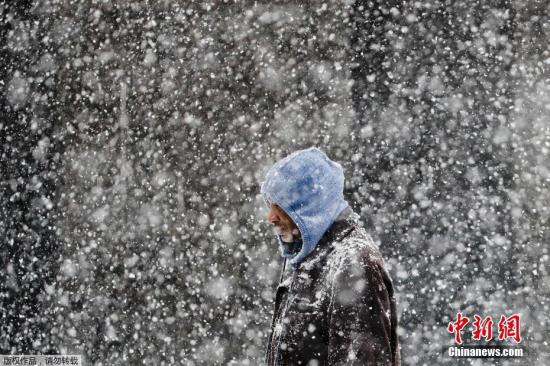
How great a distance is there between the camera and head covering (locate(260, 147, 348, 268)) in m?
1.75

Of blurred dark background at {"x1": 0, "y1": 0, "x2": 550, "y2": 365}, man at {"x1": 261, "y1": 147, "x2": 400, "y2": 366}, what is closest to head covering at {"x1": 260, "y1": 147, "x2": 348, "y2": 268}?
man at {"x1": 261, "y1": 147, "x2": 400, "y2": 366}

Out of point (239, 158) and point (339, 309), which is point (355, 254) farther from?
point (239, 158)

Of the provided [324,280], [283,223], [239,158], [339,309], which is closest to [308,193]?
[283,223]

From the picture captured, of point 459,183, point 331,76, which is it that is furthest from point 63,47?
point 459,183

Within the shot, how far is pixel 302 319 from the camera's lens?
1.70 m

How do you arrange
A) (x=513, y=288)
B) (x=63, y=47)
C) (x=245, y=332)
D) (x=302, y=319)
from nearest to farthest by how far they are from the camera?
(x=302, y=319), (x=513, y=288), (x=245, y=332), (x=63, y=47)

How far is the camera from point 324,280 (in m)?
1.71

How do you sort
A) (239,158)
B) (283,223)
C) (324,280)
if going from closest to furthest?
(324,280)
(283,223)
(239,158)

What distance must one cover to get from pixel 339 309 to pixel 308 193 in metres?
0.42

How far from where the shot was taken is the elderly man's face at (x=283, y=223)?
1.84 m

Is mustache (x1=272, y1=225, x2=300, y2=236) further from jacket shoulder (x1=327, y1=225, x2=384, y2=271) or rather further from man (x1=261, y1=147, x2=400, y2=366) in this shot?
jacket shoulder (x1=327, y1=225, x2=384, y2=271)

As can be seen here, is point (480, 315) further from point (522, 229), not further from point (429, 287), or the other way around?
point (522, 229)

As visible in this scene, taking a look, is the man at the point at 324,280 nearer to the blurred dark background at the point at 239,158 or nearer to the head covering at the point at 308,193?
the head covering at the point at 308,193

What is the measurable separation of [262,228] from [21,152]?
2.25 meters
